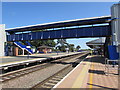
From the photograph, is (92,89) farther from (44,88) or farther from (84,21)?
(84,21)

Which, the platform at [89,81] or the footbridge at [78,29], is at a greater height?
the footbridge at [78,29]

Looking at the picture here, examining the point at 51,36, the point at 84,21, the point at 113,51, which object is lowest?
the point at 113,51

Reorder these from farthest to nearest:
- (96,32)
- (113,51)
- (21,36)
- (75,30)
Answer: (21,36) → (75,30) → (96,32) → (113,51)

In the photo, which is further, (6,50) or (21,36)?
(6,50)

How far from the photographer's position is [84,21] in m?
19.5

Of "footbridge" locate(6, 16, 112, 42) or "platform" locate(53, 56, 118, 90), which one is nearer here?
"platform" locate(53, 56, 118, 90)

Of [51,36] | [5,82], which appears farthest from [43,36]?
[5,82]

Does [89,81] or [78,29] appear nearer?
[89,81]

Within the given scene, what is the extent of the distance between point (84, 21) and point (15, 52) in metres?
25.8

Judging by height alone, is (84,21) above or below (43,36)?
above

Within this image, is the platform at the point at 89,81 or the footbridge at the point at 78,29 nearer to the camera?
the platform at the point at 89,81

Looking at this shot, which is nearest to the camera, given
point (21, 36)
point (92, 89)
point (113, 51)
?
point (92, 89)

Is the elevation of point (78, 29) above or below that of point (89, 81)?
above

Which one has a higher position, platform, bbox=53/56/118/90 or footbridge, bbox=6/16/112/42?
footbridge, bbox=6/16/112/42
